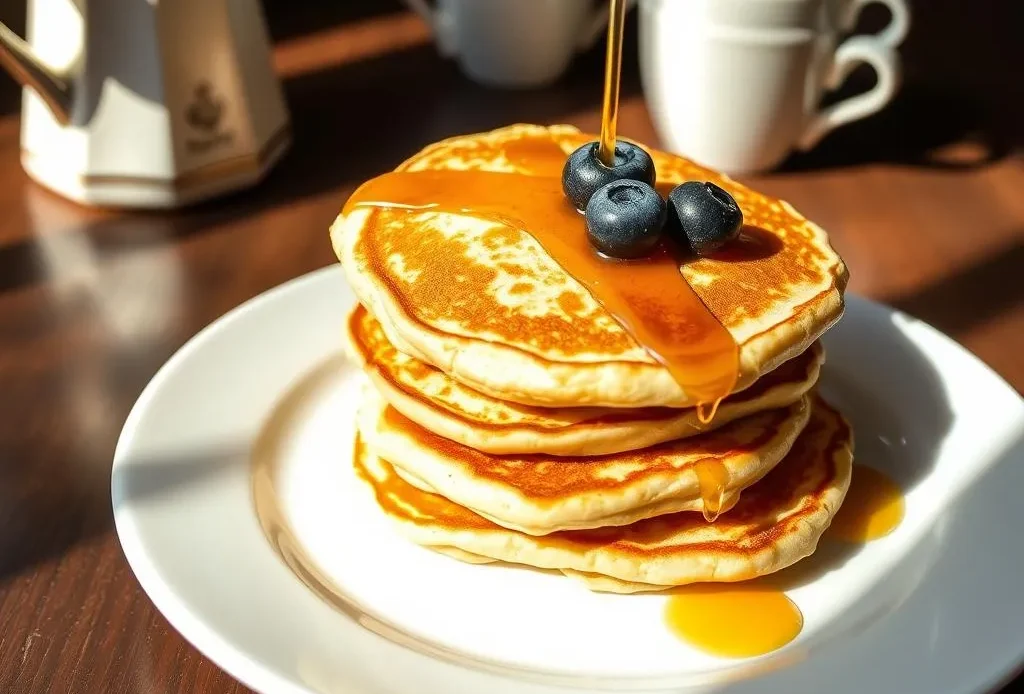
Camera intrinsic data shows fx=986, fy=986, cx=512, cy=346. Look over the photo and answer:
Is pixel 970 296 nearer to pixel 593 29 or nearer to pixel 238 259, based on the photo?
pixel 593 29

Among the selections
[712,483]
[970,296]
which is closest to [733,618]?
[712,483]

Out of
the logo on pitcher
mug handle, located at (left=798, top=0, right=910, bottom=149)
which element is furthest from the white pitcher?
mug handle, located at (left=798, top=0, right=910, bottom=149)

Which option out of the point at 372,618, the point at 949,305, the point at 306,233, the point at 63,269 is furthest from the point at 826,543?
the point at 63,269

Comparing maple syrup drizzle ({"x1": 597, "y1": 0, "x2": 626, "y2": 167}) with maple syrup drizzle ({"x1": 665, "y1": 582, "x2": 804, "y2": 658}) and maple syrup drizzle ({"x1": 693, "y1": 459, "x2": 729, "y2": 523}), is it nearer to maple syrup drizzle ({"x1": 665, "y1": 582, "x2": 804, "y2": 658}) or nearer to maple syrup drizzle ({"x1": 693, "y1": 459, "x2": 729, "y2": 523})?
maple syrup drizzle ({"x1": 693, "y1": 459, "x2": 729, "y2": 523})

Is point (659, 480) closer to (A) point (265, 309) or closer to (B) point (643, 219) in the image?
(B) point (643, 219)

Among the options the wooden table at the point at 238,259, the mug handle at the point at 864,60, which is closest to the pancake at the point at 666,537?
the wooden table at the point at 238,259
